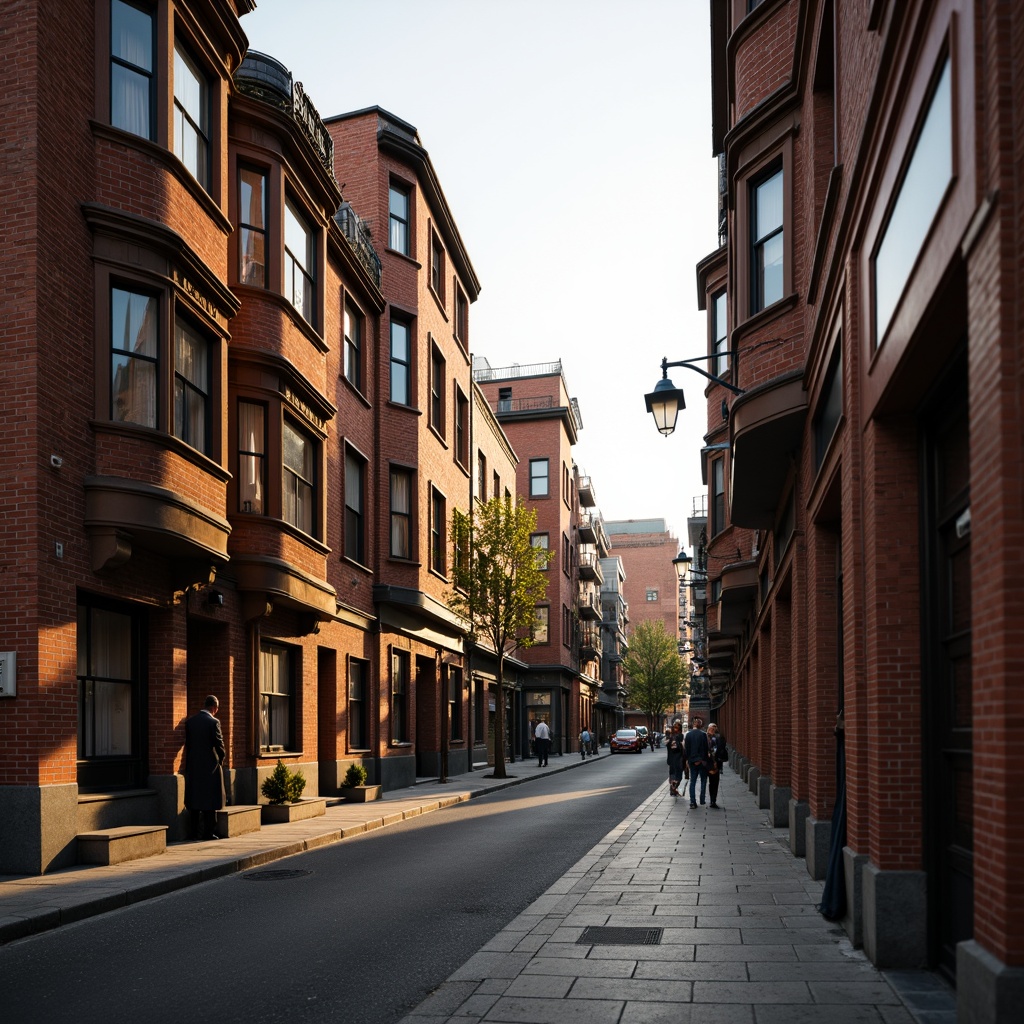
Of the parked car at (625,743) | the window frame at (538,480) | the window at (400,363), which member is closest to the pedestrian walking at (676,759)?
the window at (400,363)

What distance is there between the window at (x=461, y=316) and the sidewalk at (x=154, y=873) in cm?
1873

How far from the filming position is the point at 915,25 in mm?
5648

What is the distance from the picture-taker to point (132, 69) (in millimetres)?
13930

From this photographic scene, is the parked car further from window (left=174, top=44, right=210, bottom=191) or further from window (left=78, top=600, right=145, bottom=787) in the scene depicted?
window (left=174, top=44, right=210, bottom=191)

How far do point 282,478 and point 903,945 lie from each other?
1363cm

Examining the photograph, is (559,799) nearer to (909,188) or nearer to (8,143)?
(8,143)

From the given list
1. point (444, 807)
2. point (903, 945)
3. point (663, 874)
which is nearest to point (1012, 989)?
point (903, 945)

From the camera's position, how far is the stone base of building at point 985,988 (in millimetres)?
4270

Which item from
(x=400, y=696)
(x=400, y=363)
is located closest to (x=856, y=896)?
(x=400, y=696)

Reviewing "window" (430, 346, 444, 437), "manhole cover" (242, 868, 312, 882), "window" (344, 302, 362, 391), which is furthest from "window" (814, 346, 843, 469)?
"window" (430, 346, 444, 437)

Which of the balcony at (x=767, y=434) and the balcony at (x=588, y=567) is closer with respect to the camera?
the balcony at (x=767, y=434)

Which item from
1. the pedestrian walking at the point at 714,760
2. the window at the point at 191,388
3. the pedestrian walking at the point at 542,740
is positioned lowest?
the pedestrian walking at the point at 542,740

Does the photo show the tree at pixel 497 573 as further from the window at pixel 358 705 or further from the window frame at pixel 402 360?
the window at pixel 358 705

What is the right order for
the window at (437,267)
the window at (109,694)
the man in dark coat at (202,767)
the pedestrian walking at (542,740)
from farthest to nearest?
the pedestrian walking at (542,740) < the window at (437,267) < the man in dark coat at (202,767) < the window at (109,694)
